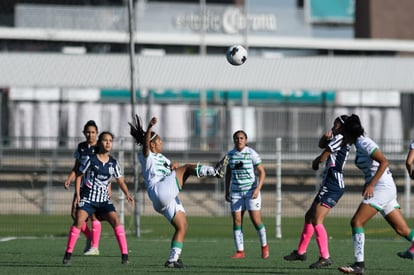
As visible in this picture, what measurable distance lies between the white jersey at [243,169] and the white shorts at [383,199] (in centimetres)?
460

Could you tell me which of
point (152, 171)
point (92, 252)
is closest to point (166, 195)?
point (152, 171)

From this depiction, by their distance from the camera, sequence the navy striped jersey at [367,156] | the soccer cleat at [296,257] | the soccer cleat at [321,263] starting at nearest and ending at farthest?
the navy striped jersey at [367,156] → the soccer cleat at [321,263] → the soccer cleat at [296,257]

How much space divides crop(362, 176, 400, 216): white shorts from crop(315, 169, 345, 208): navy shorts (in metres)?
2.00

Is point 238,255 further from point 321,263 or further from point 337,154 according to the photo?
point 337,154

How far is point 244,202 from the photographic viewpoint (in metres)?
20.0

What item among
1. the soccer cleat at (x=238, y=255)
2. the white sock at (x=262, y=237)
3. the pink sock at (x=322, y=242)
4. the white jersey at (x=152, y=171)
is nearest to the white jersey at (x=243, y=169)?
the white sock at (x=262, y=237)

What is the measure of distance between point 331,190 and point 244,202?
2.62 m

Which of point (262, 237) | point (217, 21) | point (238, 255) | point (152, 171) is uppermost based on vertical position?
point (217, 21)

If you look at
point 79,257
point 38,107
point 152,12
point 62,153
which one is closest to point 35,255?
point 79,257

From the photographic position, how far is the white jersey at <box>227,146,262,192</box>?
20.0 m

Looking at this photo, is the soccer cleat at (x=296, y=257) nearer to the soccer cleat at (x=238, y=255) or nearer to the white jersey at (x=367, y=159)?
the soccer cleat at (x=238, y=255)

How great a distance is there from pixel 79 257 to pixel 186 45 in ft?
121

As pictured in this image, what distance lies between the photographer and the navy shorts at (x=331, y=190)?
1766cm

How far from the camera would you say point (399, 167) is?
3472 cm
